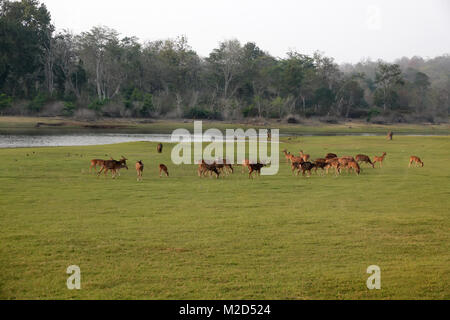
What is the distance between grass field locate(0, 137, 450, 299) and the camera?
746 centimetres

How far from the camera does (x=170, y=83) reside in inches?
4094

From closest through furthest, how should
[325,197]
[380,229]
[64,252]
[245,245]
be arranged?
1. [64,252]
2. [245,245]
3. [380,229]
4. [325,197]

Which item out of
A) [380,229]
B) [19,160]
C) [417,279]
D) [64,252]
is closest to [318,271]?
[417,279]

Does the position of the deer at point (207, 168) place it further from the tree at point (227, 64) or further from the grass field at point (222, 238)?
the tree at point (227, 64)

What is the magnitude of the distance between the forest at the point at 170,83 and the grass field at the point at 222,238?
2746 inches

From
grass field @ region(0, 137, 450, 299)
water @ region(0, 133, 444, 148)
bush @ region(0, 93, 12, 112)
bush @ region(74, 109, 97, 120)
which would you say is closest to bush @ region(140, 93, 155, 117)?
bush @ region(74, 109, 97, 120)

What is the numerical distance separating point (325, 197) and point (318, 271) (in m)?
7.11

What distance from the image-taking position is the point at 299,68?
3863 inches

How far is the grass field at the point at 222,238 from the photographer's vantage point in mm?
7461

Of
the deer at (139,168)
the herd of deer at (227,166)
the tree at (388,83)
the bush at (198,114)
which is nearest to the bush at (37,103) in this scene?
the bush at (198,114)

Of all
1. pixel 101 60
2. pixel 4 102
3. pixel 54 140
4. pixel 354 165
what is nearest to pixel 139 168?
pixel 354 165

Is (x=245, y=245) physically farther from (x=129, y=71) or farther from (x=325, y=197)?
(x=129, y=71)

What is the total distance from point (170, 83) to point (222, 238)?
317ft

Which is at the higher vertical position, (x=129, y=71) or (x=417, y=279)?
(x=129, y=71)
